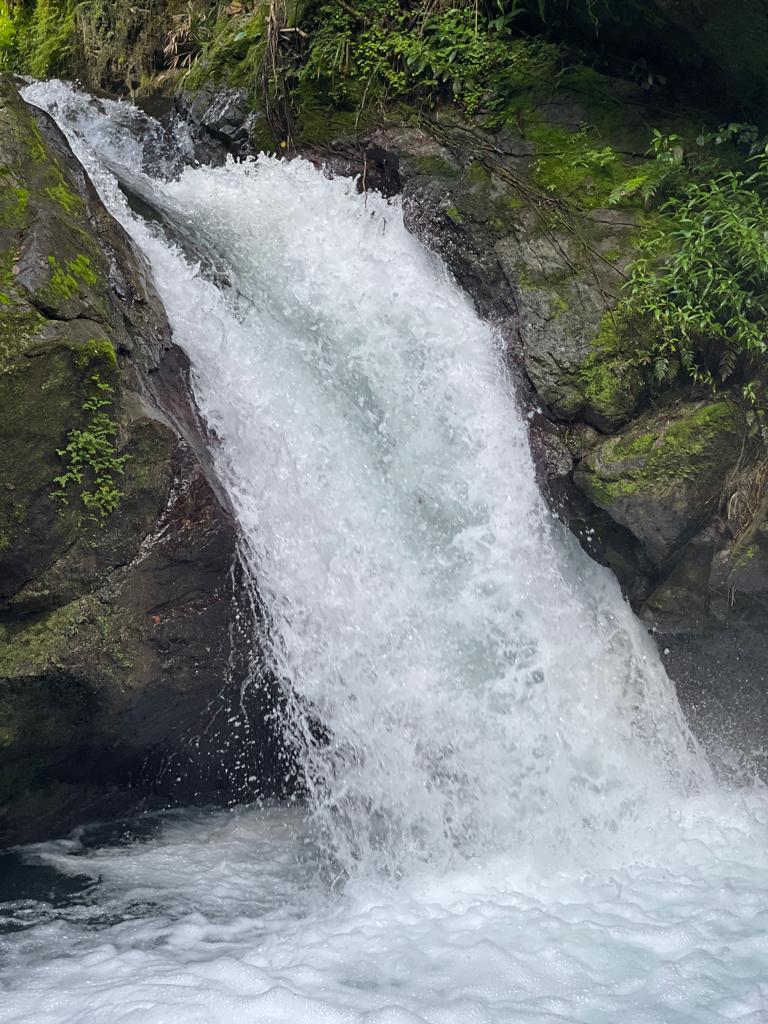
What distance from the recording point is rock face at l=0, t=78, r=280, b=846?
408cm

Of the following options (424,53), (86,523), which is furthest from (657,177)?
(86,523)

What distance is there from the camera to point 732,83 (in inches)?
220

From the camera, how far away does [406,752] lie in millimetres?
4613

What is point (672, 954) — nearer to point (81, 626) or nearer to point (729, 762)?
point (729, 762)

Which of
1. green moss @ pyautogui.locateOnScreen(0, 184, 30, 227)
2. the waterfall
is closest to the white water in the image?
the waterfall

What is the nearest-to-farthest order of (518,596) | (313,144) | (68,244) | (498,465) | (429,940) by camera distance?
(429,940)
(68,244)
(518,596)
(498,465)
(313,144)

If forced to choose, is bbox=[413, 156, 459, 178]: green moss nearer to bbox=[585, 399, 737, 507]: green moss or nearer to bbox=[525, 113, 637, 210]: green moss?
bbox=[525, 113, 637, 210]: green moss

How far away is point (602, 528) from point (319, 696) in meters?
1.98

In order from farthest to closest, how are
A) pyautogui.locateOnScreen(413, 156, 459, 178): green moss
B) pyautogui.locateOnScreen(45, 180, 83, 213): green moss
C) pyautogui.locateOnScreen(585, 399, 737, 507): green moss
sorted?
pyautogui.locateOnScreen(413, 156, 459, 178): green moss
pyautogui.locateOnScreen(585, 399, 737, 507): green moss
pyautogui.locateOnScreen(45, 180, 83, 213): green moss

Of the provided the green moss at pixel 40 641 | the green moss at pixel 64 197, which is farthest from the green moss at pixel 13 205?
the green moss at pixel 40 641

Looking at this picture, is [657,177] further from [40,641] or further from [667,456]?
[40,641]

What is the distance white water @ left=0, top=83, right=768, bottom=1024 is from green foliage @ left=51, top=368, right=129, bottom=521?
28.8 inches

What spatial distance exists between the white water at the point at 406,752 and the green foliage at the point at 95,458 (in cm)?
Result: 73

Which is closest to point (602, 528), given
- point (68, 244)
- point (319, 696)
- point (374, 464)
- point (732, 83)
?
point (374, 464)
